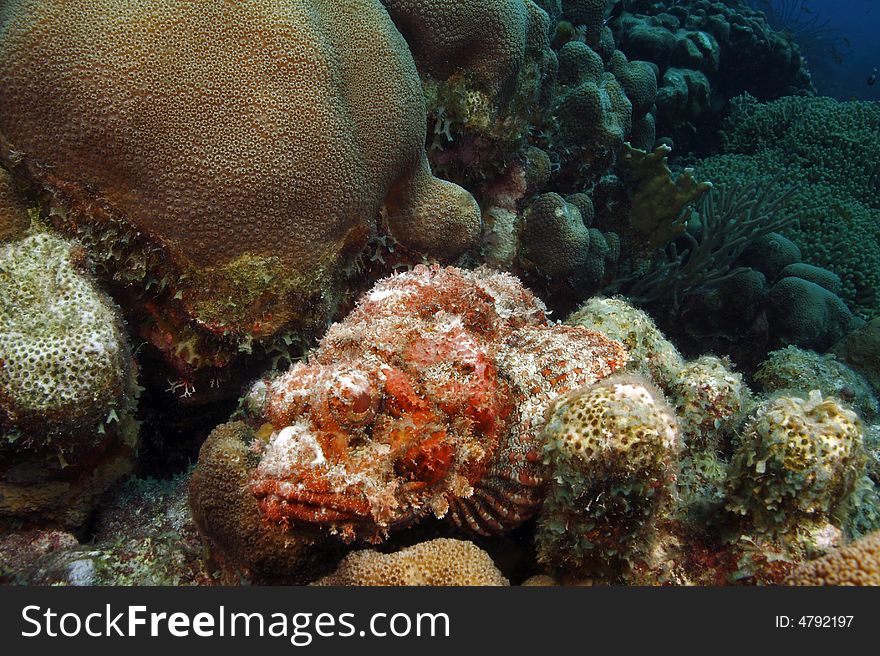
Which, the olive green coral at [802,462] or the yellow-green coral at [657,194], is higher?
the olive green coral at [802,462]

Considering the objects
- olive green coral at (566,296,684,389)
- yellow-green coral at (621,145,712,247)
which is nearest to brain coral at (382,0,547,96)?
yellow-green coral at (621,145,712,247)

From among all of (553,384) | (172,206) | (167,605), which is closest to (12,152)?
(172,206)

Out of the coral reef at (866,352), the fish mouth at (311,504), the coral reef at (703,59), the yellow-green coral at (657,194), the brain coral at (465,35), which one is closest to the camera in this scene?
the fish mouth at (311,504)

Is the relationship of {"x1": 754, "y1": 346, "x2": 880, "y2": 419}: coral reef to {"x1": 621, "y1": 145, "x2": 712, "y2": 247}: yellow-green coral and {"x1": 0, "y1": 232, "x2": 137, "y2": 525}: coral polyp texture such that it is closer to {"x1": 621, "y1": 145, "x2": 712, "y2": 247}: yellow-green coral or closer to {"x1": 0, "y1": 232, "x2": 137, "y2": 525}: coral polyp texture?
{"x1": 621, "y1": 145, "x2": 712, "y2": 247}: yellow-green coral

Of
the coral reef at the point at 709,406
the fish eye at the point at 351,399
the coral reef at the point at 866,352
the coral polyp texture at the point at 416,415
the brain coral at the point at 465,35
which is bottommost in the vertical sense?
the coral reef at the point at 866,352

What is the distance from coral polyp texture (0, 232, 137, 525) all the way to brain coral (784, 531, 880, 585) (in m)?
2.85

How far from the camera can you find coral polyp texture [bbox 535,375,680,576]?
165 cm

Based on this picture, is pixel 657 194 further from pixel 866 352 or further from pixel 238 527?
pixel 238 527

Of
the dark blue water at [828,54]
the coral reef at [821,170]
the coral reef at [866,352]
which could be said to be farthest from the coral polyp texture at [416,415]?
the dark blue water at [828,54]

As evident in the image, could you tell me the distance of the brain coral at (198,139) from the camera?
2.47 meters

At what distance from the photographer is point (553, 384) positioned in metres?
2.23

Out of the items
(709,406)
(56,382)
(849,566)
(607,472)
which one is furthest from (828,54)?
(56,382)

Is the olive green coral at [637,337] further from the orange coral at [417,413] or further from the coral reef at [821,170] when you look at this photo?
the coral reef at [821,170]

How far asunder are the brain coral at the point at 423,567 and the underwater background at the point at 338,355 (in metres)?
0.01
